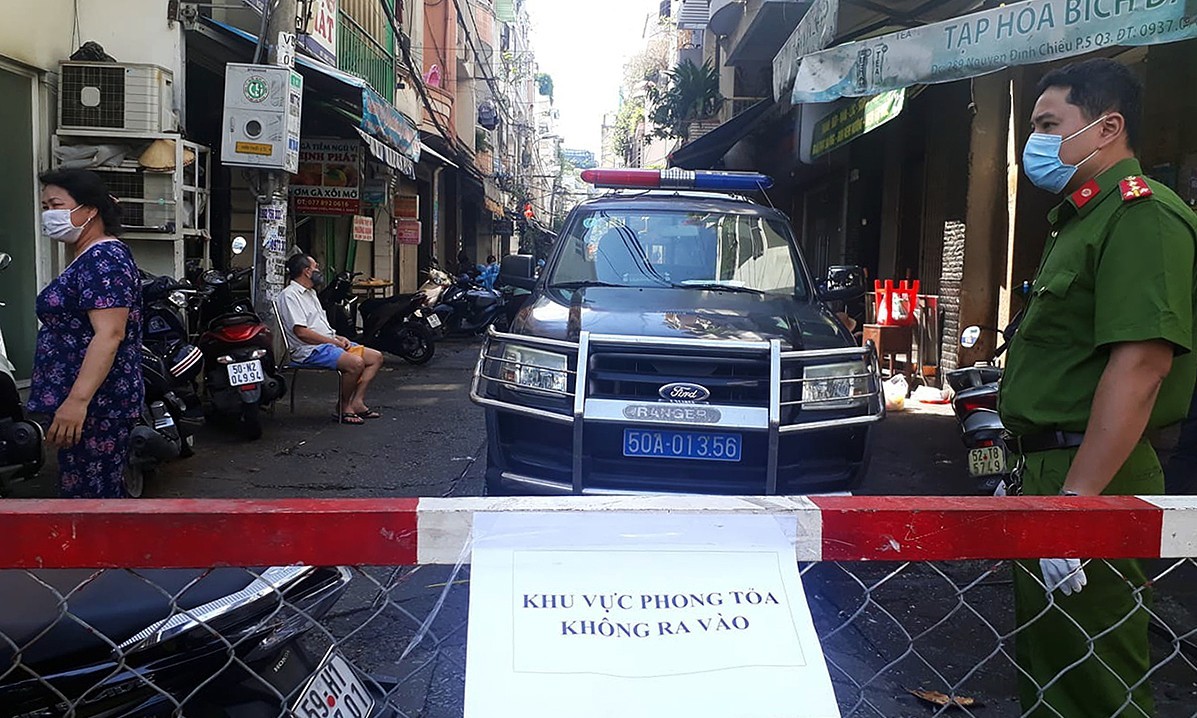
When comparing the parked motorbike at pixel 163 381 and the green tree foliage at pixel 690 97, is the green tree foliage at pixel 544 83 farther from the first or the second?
the parked motorbike at pixel 163 381

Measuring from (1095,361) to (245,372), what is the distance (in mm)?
5696

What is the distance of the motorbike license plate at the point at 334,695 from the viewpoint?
1.75 metres

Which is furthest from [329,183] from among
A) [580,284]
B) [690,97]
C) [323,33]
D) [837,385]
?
[690,97]

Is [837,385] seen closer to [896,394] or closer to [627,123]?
[896,394]

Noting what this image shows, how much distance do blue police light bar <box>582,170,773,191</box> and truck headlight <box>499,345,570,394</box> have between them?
3.05 m

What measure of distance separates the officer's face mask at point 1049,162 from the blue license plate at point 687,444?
1.82 meters

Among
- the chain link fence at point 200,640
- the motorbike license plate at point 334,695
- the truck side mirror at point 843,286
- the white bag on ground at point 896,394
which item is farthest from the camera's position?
the white bag on ground at point 896,394

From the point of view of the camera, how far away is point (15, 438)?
4.26m

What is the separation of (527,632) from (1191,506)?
1.11 metres

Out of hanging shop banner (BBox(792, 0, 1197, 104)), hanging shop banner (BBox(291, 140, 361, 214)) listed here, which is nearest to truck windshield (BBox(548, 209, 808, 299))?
hanging shop banner (BBox(792, 0, 1197, 104))

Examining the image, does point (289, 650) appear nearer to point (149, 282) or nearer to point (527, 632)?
point (527, 632)

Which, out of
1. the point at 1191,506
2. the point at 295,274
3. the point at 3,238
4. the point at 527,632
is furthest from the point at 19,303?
the point at 1191,506

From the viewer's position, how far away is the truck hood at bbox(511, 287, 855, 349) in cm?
423

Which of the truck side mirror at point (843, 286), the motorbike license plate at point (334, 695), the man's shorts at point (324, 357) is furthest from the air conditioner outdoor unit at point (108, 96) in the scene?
the motorbike license plate at point (334, 695)
